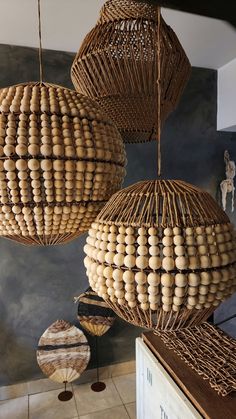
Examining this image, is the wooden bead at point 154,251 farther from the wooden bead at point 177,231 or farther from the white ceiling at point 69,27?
the white ceiling at point 69,27

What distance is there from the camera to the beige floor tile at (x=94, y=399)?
2.09 m

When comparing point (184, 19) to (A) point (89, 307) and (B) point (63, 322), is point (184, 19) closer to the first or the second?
(A) point (89, 307)

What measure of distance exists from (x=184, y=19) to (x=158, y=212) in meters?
1.59

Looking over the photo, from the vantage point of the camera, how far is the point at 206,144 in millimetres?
2494

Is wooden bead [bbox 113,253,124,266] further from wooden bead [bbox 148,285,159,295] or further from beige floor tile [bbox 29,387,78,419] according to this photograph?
beige floor tile [bbox 29,387,78,419]

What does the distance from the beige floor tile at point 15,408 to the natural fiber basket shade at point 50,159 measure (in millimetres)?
2086

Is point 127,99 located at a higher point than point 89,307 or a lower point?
higher

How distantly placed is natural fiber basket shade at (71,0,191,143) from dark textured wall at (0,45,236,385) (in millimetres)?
1397

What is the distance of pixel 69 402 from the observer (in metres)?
2.13

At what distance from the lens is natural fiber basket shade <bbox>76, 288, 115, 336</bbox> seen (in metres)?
2.13

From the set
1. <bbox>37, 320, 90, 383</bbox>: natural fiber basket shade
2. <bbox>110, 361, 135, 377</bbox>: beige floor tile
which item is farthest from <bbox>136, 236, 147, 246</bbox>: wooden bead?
<bbox>110, 361, 135, 377</bbox>: beige floor tile

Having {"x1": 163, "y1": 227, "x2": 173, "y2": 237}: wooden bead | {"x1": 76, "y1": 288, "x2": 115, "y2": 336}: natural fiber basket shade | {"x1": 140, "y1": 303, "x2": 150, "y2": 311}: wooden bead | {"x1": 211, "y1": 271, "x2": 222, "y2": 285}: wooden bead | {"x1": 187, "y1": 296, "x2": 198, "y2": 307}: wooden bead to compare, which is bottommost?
{"x1": 76, "y1": 288, "x2": 115, "y2": 336}: natural fiber basket shade

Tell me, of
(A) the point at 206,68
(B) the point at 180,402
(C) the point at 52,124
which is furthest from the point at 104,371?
(A) the point at 206,68

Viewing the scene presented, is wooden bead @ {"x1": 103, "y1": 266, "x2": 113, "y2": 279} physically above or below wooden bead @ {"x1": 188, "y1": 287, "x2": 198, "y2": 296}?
above
